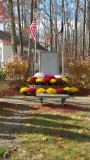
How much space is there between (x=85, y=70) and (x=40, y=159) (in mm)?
12321

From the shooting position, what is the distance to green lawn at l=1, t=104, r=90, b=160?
6.01 meters

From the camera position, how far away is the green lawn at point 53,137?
601 cm

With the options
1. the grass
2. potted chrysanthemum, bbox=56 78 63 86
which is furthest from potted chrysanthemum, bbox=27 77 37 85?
the grass

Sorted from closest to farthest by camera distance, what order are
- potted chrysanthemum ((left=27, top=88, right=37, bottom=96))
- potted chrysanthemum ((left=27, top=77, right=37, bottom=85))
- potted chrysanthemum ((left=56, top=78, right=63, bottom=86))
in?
potted chrysanthemum ((left=27, top=88, right=37, bottom=96)) → potted chrysanthemum ((left=56, top=78, right=63, bottom=86)) → potted chrysanthemum ((left=27, top=77, right=37, bottom=85))

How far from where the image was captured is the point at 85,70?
58.1 ft

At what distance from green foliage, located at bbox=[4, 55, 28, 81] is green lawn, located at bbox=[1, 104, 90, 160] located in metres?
7.77

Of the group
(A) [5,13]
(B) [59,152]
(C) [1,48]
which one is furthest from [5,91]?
(C) [1,48]

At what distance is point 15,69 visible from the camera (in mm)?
17656

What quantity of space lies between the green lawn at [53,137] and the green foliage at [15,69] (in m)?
7.77

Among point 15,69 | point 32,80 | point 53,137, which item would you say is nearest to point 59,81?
point 32,80

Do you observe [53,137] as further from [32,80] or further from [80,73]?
[80,73]

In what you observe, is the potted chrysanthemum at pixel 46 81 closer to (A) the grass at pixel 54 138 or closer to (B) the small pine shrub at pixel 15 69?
(B) the small pine shrub at pixel 15 69

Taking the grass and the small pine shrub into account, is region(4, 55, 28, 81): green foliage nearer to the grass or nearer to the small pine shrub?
the small pine shrub

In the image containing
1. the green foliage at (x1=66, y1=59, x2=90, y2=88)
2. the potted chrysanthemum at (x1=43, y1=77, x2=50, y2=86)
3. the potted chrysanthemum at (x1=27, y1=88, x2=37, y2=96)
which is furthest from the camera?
the green foliage at (x1=66, y1=59, x2=90, y2=88)
